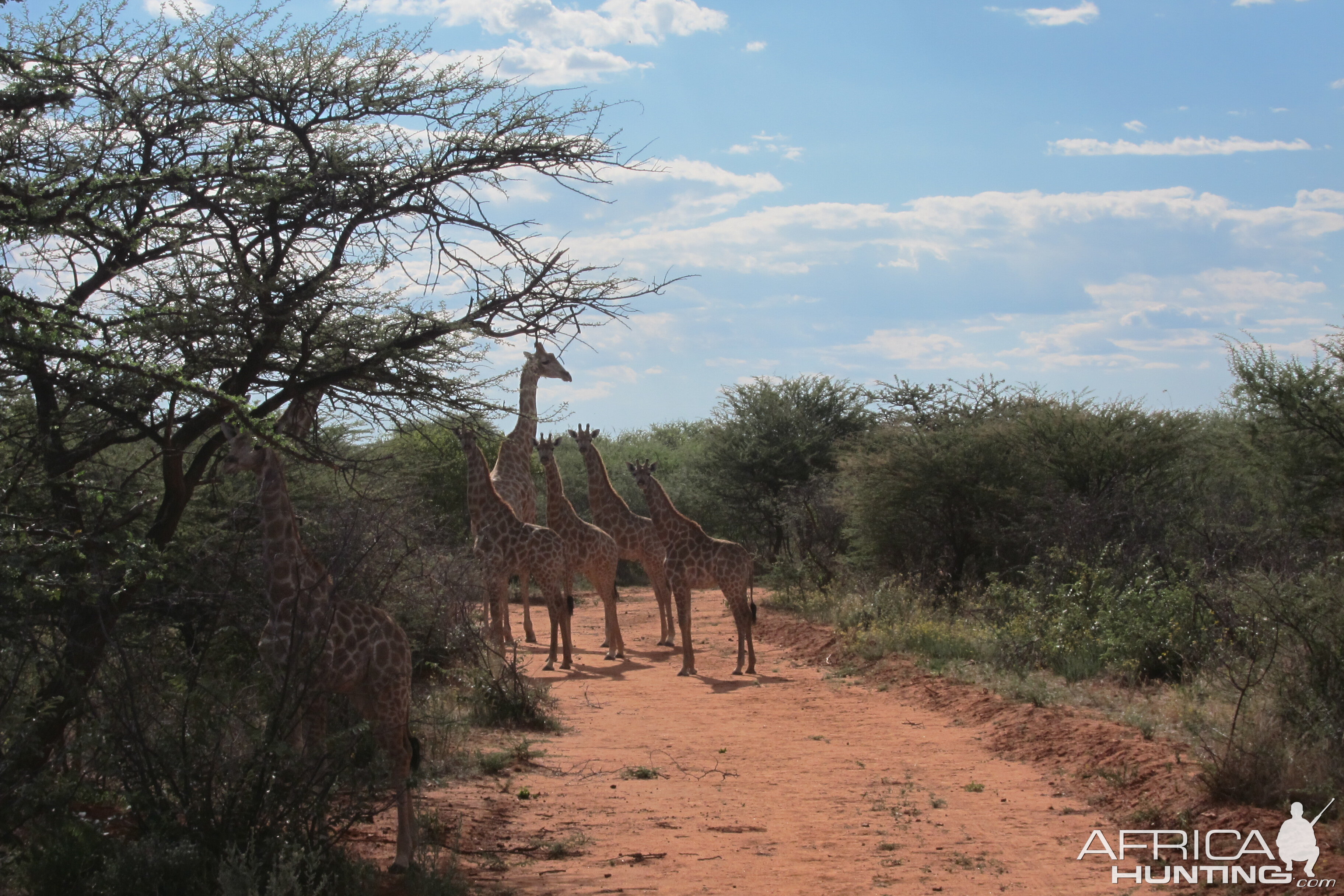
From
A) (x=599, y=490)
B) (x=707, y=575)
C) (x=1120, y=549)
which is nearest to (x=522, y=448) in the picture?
(x=599, y=490)

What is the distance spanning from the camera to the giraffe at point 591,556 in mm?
15156

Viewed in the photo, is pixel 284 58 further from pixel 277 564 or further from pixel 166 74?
pixel 277 564

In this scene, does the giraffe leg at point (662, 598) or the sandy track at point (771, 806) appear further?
the giraffe leg at point (662, 598)

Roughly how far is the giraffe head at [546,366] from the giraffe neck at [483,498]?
2161 mm

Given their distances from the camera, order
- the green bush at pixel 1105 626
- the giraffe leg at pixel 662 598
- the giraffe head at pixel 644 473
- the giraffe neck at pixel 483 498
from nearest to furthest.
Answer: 1. the green bush at pixel 1105 626
2. the giraffe neck at pixel 483 498
3. the giraffe head at pixel 644 473
4. the giraffe leg at pixel 662 598

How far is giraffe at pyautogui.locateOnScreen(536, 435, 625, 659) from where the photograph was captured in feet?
49.7

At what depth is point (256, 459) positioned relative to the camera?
6074 millimetres

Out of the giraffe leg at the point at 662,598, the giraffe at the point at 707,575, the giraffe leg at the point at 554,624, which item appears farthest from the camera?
the giraffe leg at the point at 662,598

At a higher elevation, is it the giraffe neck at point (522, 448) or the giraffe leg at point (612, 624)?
the giraffe neck at point (522, 448)

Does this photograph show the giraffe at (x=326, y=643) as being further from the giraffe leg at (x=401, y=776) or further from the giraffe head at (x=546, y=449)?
the giraffe head at (x=546, y=449)

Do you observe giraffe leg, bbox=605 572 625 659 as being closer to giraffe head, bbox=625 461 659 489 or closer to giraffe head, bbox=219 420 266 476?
giraffe head, bbox=625 461 659 489

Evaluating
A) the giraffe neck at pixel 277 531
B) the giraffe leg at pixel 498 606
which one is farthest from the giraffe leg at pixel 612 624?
the giraffe neck at pixel 277 531

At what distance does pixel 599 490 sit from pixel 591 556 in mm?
1421

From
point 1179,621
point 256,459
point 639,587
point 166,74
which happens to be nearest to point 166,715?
point 256,459
